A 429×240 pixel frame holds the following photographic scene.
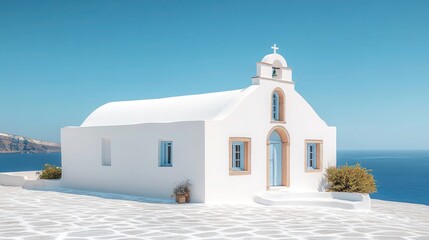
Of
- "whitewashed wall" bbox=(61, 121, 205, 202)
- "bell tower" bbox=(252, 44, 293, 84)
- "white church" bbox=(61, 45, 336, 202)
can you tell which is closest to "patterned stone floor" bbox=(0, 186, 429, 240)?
"whitewashed wall" bbox=(61, 121, 205, 202)

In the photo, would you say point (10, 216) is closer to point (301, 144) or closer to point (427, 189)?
point (301, 144)

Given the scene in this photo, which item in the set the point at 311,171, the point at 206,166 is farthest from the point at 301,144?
the point at 206,166

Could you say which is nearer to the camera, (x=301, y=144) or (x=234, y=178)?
(x=234, y=178)

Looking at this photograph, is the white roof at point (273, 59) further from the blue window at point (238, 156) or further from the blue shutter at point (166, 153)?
the blue shutter at point (166, 153)

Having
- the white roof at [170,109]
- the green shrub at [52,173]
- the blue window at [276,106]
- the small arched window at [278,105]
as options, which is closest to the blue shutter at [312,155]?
the small arched window at [278,105]

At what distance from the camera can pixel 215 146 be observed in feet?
65.1

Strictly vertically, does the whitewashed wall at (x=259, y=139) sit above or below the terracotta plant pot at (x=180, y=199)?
above

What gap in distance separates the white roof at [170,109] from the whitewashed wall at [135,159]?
1.44m

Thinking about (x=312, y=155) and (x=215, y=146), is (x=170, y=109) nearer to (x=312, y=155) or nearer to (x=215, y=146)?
(x=215, y=146)

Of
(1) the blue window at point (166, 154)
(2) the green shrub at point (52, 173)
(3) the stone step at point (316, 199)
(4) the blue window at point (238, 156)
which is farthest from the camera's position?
(2) the green shrub at point (52, 173)

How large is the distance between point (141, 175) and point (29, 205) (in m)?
4.63

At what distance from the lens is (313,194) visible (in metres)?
20.8

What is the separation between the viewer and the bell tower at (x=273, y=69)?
Answer: 861 inches

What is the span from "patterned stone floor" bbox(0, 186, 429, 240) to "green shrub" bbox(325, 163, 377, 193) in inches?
62.2
